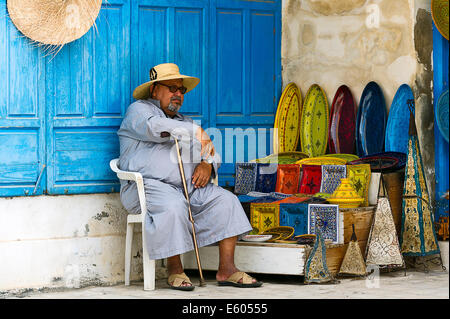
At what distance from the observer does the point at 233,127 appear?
22.0 feet

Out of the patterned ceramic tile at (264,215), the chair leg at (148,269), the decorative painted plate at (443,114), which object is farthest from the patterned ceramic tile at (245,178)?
the decorative painted plate at (443,114)

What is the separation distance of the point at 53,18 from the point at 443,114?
9.30ft

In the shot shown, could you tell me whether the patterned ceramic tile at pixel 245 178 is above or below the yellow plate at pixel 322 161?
below

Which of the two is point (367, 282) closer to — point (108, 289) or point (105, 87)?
point (108, 289)

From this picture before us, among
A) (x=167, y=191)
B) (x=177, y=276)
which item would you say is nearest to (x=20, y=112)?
(x=167, y=191)

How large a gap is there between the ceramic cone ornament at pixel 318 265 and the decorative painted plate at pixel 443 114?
1.23 metres

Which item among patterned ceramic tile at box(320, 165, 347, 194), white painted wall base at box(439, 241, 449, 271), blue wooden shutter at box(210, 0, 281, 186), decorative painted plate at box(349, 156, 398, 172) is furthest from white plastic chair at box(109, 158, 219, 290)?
white painted wall base at box(439, 241, 449, 271)

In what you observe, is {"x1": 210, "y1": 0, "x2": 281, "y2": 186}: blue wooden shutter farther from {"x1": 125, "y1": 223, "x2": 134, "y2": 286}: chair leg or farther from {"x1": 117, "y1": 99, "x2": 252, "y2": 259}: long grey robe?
{"x1": 125, "y1": 223, "x2": 134, "y2": 286}: chair leg

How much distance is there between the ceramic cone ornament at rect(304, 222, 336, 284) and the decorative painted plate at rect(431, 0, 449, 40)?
1.75 m

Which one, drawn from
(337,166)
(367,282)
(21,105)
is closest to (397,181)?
(337,166)

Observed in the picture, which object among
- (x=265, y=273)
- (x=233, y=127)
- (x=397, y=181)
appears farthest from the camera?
(x=233, y=127)

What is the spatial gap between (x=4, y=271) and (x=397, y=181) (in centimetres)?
289

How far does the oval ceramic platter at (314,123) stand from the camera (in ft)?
22.7

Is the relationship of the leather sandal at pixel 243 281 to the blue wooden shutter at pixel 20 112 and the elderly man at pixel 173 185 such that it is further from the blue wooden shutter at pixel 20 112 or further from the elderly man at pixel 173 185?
the blue wooden shutter at pixel 20 112
